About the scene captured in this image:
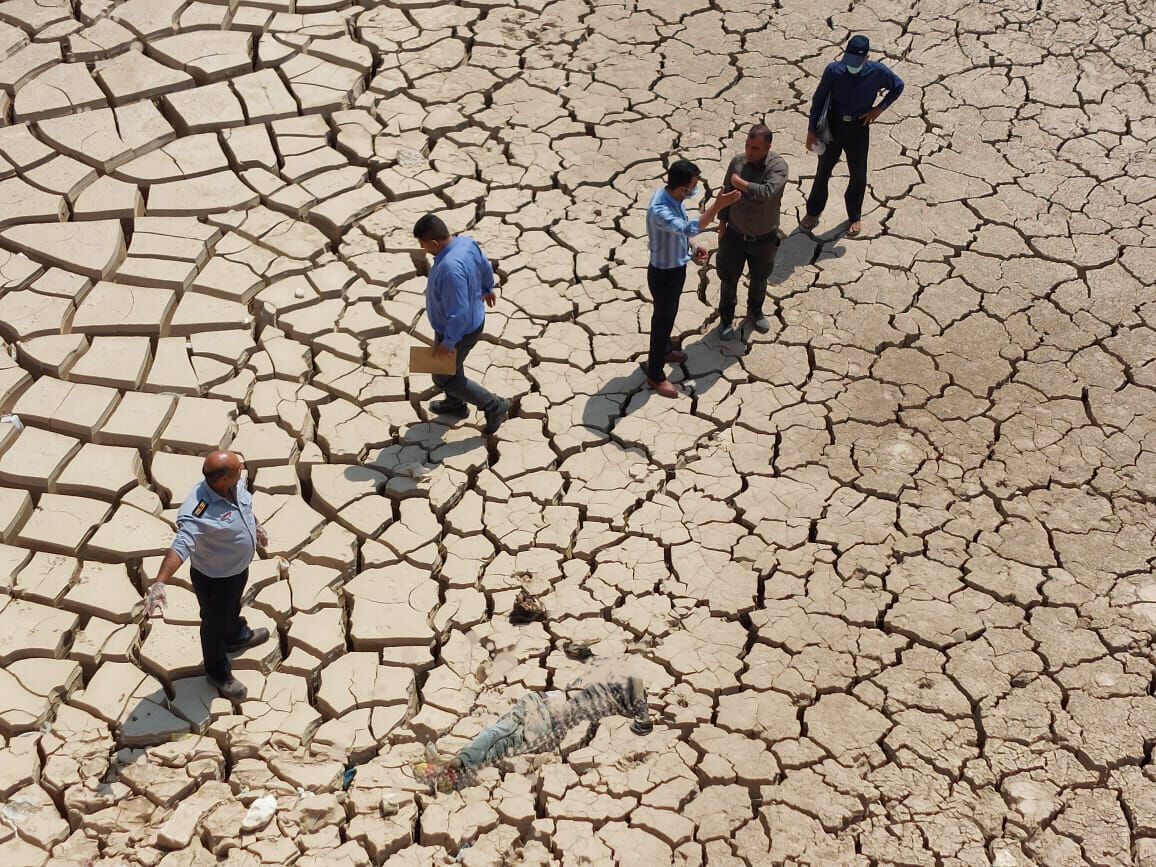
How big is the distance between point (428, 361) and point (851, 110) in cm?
323

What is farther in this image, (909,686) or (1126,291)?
(1126,291)

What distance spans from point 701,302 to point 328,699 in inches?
134

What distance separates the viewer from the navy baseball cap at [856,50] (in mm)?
6777

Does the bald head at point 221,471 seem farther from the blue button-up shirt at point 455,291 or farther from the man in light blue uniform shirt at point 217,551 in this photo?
the blue button-up shirt at point 455,291

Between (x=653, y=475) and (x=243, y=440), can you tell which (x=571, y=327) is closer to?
(x=653, y=475)

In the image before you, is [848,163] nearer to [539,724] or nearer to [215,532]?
[539,724]

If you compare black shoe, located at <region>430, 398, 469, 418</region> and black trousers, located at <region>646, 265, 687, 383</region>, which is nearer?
black trousers, located at <region>646, 265, 687, 383</region>

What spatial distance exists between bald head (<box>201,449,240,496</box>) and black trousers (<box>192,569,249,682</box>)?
40 centimetres

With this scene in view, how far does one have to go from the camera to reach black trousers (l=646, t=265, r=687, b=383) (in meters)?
6.07

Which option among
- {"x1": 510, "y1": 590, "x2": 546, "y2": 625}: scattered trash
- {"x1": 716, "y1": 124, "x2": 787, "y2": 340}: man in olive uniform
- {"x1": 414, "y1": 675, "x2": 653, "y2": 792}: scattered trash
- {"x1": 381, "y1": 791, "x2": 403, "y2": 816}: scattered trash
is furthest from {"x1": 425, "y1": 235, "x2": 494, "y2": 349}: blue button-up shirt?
{"x1": 381, "y1": 791, "x2": 403, "y2": 816}: scattered trash

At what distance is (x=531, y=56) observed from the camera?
8656 mm

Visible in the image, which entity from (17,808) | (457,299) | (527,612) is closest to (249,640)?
(17,808)

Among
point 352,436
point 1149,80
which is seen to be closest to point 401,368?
point 352,436

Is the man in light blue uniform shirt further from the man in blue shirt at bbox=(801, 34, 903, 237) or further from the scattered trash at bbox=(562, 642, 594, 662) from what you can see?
the man in blue shirt at bbox=(801, 34, 903, 237)
